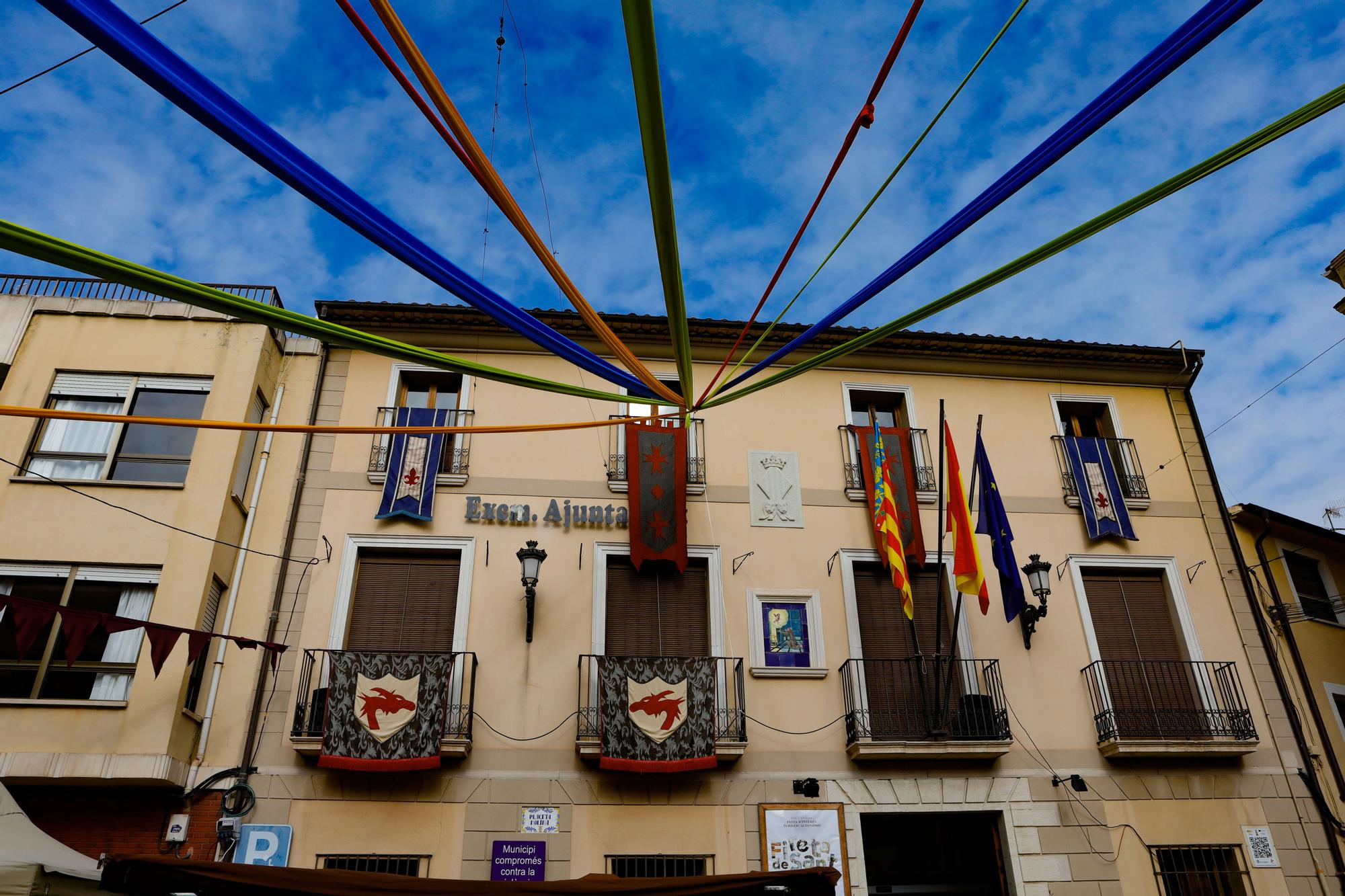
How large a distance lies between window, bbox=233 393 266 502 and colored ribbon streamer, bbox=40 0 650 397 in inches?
325

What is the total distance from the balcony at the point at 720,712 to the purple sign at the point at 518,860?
120 cm

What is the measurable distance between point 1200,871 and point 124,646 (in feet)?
45.3

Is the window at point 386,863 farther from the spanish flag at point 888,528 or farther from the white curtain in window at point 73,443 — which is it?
the spanish flag at point 888,528

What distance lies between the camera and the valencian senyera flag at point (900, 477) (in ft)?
42.7

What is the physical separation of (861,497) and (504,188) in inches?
385

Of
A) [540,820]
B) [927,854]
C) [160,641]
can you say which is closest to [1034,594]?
[927,854]

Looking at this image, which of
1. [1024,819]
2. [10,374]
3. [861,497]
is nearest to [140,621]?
[10,374]

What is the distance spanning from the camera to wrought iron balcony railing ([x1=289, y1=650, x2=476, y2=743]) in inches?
433

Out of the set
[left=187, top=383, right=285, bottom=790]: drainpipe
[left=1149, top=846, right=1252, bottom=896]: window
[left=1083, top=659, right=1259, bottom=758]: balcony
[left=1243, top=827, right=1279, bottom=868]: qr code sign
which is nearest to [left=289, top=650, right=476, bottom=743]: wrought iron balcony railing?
[left=187, top=383, right=285, bottom=790]: drainpipe

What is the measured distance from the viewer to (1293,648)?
521 inches

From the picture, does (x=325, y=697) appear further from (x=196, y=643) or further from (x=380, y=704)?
(x=196, y=643)

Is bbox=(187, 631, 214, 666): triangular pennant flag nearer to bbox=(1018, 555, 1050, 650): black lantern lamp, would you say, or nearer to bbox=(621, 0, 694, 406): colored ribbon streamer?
bbox=(621, 0, 694, 406): colored ribbon streamer

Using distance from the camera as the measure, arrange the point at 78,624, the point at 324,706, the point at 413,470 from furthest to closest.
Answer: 1. the point at 413,470
2. the point at 324,706
3. the point at 78,624

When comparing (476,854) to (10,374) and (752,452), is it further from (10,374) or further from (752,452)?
(10,374)
